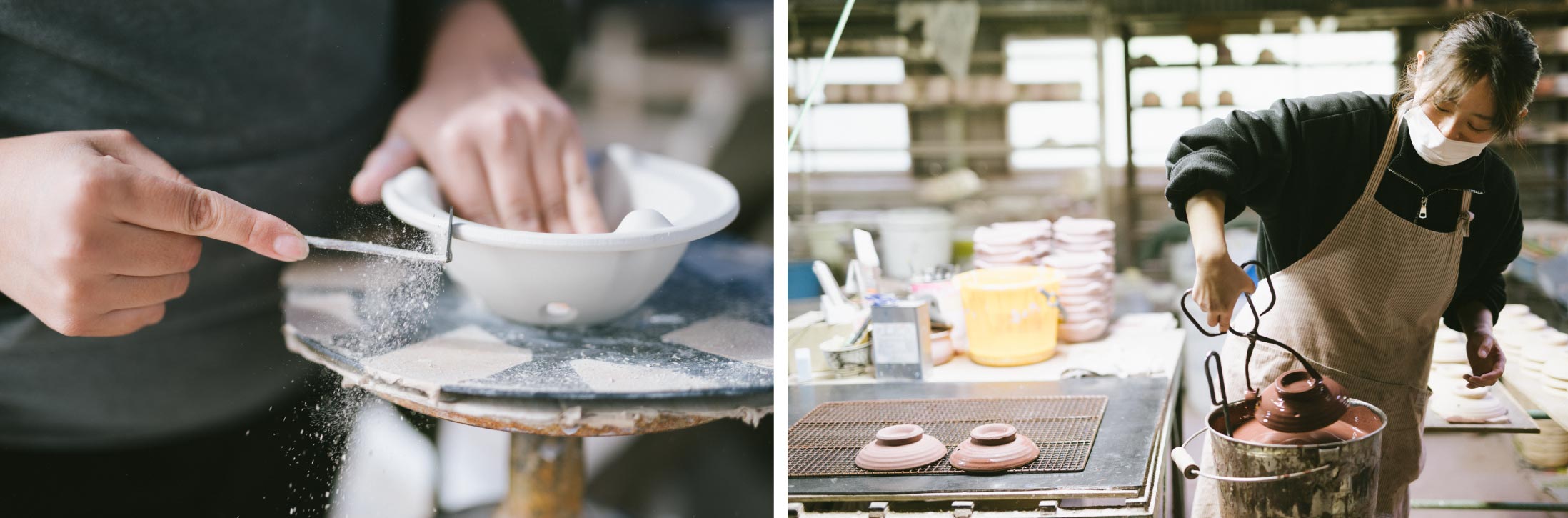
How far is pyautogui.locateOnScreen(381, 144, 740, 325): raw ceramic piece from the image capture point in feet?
4.99

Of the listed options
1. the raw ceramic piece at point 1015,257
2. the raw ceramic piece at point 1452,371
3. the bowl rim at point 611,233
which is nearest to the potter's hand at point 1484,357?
the raw ceramic piece at point 1452,371

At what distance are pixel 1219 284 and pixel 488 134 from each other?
3.88 feet

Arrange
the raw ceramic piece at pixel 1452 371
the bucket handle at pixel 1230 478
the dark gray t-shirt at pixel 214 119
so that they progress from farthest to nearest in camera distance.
→ the raw ceramic piece at pixel 1452 371
the dark gray t-shirt at pixel 214 119
the bucket handle at pixel 1230 478

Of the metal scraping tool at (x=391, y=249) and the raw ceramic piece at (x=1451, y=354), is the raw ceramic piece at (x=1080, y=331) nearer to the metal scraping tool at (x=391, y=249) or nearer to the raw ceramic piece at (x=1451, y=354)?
the raw ceramic piece at (x=1451, y=354)

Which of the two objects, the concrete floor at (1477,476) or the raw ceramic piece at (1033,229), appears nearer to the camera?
the concrete floor at (1477,476)

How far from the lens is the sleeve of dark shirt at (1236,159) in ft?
4.54

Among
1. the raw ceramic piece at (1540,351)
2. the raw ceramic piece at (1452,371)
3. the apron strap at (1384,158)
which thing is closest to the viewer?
the apron strap at (1384,158)

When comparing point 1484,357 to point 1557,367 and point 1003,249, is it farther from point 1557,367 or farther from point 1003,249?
point 1003,249

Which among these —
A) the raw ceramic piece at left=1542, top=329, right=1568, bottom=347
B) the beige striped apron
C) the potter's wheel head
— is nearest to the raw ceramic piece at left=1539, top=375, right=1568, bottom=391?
the raw ceramic piece at left=1542, top=329, right=1568, bottom=347

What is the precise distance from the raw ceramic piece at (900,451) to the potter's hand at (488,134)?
2.07 ft

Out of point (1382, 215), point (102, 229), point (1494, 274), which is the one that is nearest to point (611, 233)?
point (102, 229)

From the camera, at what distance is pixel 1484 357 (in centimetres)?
164

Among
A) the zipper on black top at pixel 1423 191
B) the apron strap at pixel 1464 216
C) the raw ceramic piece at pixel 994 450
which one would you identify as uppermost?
the zipper on black top at pixel 1423 191

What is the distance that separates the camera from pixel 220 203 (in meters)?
1.62
